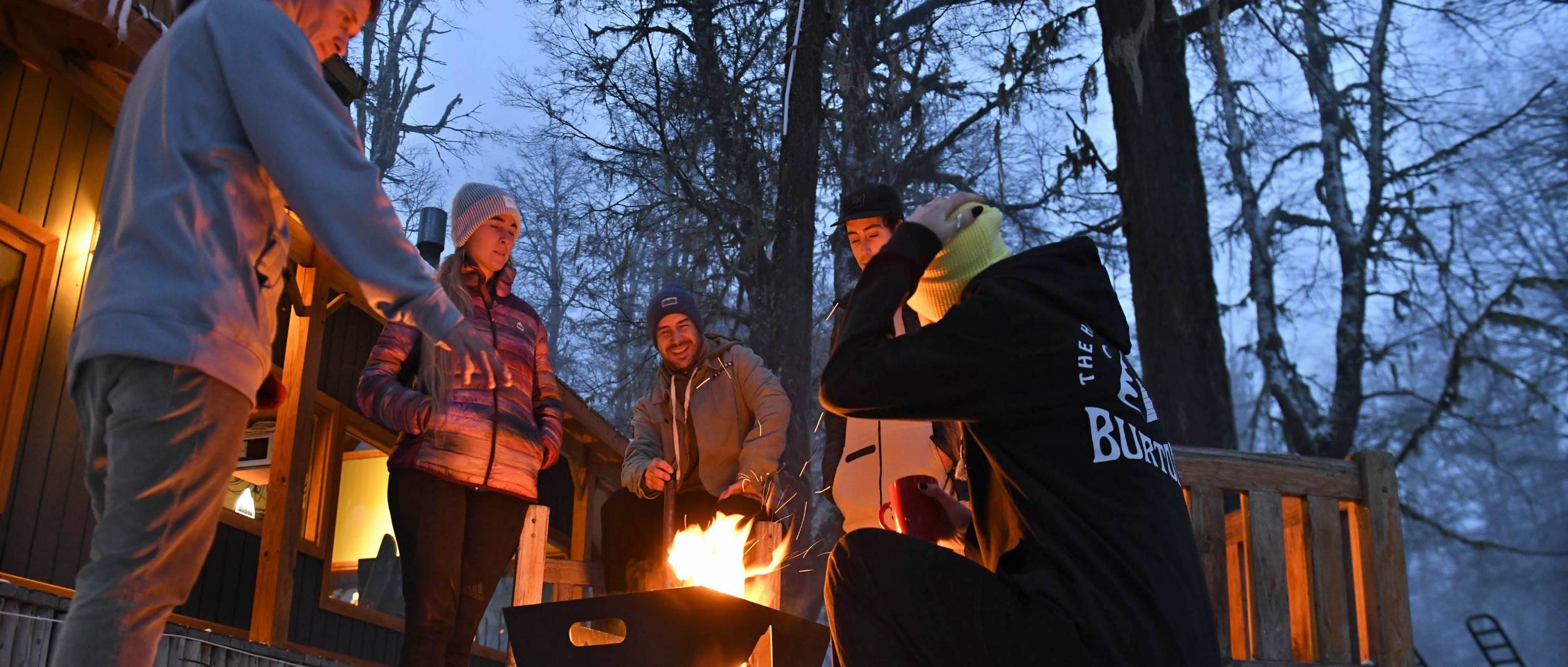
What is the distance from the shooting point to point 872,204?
16.4 feet

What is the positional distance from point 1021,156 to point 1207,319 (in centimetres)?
1168

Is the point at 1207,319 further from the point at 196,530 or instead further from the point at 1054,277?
the point at 196,530

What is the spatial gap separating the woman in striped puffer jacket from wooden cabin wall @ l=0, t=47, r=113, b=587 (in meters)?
2.61

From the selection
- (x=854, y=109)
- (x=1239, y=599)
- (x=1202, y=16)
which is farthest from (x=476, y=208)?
(x=854, y=109)

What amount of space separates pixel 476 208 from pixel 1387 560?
425cm

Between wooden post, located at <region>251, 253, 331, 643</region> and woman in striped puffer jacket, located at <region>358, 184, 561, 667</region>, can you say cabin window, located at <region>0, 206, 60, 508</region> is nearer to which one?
wooden post, located at <region>251, 253, 331, 643</region>

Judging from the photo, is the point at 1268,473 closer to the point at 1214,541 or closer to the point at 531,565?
the point at 1214,541

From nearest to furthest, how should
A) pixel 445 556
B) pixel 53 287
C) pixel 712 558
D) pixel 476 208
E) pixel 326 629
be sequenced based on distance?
pixel 712 558, pixel 445 556, pixel 476 208, pixel 53 287, pixel 326 629

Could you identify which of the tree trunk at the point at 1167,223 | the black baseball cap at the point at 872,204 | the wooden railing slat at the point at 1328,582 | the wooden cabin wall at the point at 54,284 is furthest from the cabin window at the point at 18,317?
the tree trunk at the point at 1167,223

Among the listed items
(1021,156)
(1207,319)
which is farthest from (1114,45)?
(1021,156)

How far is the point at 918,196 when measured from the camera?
56.4ft

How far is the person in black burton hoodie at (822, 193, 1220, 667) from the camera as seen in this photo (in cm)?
189

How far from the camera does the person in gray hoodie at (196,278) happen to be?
192 centimetres

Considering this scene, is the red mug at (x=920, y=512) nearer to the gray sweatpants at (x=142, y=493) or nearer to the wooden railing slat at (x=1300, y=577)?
the gray sweatpants at (x=142, y=493)
